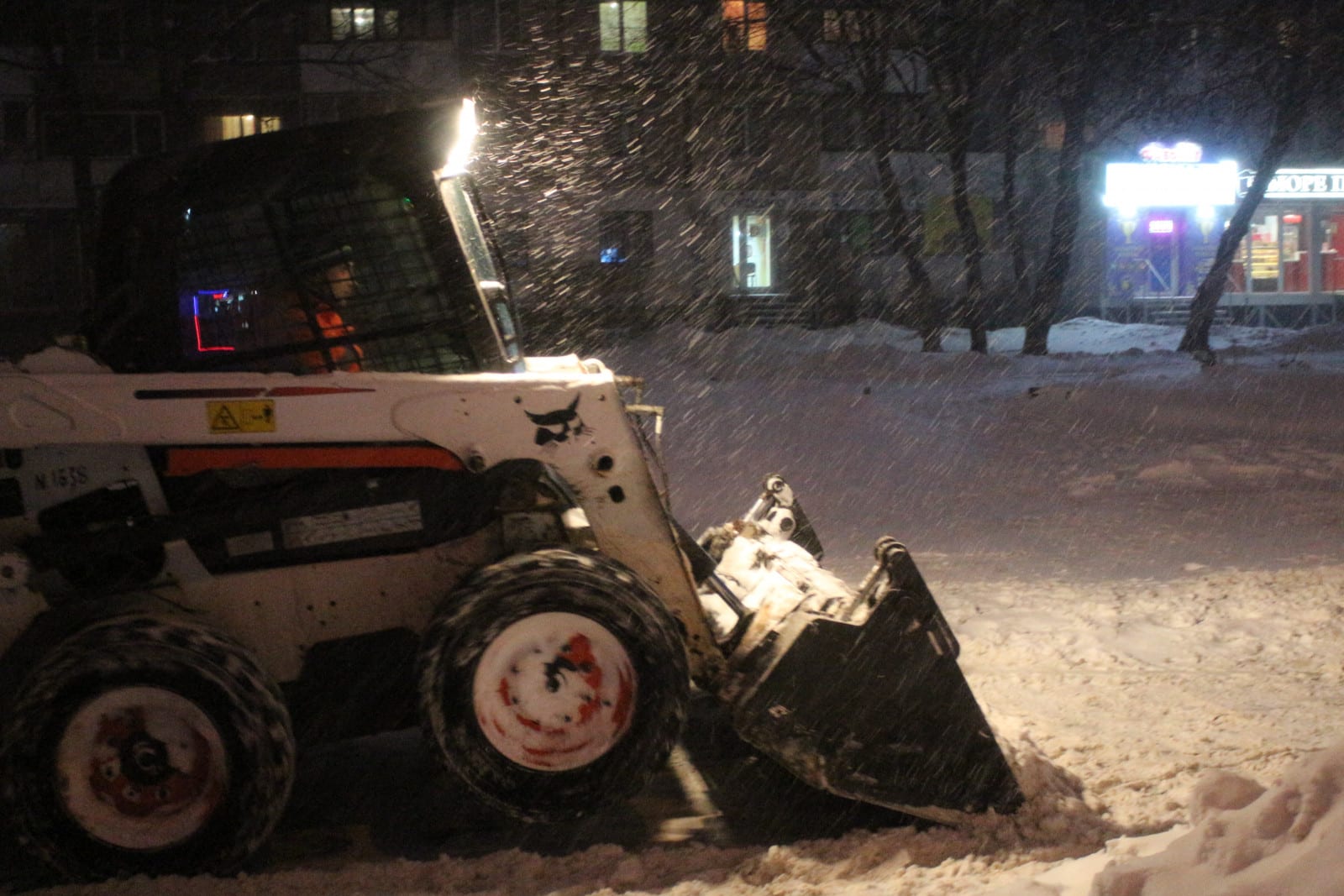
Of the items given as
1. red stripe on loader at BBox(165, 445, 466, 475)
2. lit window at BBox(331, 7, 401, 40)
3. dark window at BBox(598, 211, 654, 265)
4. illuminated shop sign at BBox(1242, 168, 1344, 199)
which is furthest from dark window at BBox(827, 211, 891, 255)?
red stripe on loader at BBox(165, 445, 466, 475)

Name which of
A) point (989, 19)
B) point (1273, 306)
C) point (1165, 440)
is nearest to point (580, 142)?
point (989, 19)

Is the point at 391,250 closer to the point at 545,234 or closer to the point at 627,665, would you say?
the point at 627,665

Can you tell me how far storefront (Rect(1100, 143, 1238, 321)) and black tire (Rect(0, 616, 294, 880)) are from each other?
112ft

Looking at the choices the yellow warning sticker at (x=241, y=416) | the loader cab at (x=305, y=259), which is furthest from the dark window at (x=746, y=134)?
the yellow warning sticker at (x=241, y=416)

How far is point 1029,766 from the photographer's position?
4.73 m

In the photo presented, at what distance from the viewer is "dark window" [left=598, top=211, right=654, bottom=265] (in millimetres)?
35062

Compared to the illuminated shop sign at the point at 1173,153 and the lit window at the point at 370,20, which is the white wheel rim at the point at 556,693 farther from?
the illuminated shop sign at the point at 1173,153

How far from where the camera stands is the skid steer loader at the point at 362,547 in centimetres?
426

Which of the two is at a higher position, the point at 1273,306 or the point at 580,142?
the point at 580,142

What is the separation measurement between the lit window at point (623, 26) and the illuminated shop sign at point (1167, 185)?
1264 centimetres

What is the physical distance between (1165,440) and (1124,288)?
24.7m

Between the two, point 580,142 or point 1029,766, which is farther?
point 580,142

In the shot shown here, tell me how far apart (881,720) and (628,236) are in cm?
3144

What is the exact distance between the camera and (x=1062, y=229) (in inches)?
984
